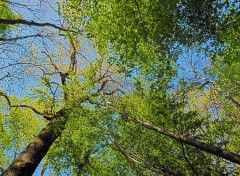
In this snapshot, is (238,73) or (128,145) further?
(238,73)

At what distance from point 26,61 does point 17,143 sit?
24.3 ft

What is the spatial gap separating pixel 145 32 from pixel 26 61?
4.95 metres

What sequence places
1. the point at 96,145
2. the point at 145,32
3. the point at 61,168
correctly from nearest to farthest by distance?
the point at 145,32 < the point at 96,145 < the point at 61,168

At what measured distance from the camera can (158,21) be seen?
6.79 metres

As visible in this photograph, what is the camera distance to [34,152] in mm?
8055

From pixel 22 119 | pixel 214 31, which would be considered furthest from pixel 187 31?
pixel 22 119

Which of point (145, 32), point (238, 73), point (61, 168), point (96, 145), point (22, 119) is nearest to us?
point (145, 32)

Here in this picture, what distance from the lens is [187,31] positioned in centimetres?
711

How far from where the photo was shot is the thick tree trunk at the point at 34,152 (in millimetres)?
7340

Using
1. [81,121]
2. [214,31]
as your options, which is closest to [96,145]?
[81,121]

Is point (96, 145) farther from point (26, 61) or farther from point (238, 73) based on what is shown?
point (238, 73)

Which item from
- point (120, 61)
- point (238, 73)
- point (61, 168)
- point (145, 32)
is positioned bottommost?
point (61, 168)

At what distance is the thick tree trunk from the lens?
24.1ft

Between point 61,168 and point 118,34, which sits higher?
point 118,34
